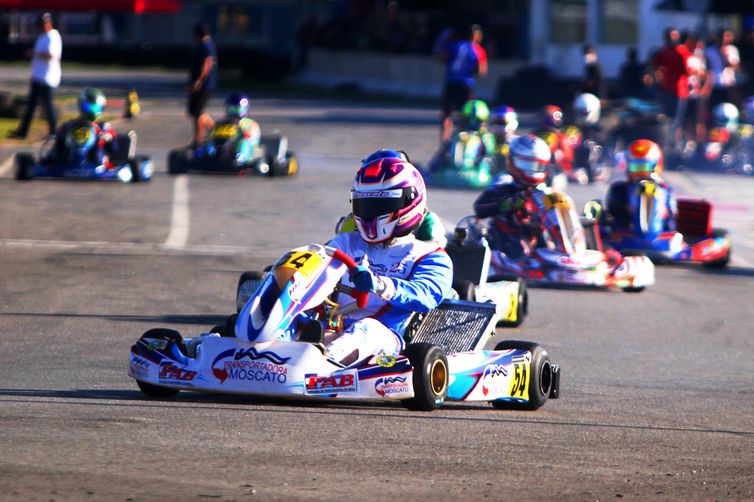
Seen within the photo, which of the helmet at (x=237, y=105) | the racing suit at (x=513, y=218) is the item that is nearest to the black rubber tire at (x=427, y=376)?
the racing suit at (x=513, y=218)

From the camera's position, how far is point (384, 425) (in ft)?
22.0

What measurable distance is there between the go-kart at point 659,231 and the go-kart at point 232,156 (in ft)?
22.9

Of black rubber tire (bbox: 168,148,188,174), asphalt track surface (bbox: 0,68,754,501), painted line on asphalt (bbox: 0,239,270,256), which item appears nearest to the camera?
asphalt track surface (bbox: 0,68,754,501)

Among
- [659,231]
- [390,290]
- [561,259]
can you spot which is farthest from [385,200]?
[659,231]

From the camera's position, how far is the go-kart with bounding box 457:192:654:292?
1257cm

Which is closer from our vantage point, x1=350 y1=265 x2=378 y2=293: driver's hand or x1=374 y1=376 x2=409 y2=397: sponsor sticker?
x1=374 y1=376 x2=409 y2=397: sponsor sticker

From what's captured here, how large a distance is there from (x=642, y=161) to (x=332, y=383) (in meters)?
Result: 8.15

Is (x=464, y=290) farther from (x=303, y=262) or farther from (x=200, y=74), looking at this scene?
(x=200, y=74)

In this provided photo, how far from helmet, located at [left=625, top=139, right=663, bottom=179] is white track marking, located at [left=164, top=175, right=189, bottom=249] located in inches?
170

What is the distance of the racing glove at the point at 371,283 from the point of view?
7.20 metres

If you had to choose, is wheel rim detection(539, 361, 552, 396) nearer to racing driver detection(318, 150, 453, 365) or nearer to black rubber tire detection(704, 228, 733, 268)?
racing driver detection(318, 150, 453, 365)

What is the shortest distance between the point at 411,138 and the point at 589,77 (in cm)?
359

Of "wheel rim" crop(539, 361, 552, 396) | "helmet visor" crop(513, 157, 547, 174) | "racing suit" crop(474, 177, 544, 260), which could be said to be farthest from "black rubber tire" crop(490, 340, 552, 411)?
"helmet visor" crop(513, 157, 547, 174)

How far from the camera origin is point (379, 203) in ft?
25.6
